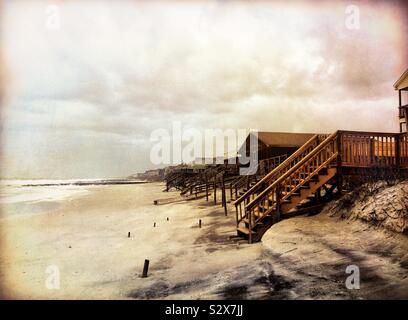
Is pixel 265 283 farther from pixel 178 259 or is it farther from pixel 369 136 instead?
pixel 369 136

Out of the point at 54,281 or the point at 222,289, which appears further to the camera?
the point at 54,281

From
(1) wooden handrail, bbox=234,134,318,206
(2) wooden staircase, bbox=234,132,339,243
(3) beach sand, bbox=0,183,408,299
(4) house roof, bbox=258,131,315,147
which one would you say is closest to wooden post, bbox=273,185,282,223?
(2) wooden staircase, bbox=234,132,339,243

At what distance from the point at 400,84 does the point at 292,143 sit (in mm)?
12704

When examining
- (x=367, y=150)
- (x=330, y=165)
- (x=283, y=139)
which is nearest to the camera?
(x=330, y=165)

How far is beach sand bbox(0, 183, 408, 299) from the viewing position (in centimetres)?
537

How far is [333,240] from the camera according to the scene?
730cm

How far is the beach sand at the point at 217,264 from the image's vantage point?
5.37 meters

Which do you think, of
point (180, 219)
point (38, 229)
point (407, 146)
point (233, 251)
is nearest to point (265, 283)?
point (233, 251)

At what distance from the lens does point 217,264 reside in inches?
298

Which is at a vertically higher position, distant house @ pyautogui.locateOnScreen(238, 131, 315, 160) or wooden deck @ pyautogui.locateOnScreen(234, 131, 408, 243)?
distant house @ pyautogui.locateOnScreen(238, 131, 315, 160)

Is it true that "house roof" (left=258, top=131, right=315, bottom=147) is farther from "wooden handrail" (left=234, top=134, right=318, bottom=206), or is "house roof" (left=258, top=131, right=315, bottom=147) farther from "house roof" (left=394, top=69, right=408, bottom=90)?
"wooden handrail" (left=234, top=134, right=318, bottom=206)

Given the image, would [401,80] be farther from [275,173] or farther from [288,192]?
[288,192]

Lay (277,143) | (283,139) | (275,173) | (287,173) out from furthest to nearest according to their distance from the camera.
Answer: (283,139)
(277,143)
(275,173)
(287,173)

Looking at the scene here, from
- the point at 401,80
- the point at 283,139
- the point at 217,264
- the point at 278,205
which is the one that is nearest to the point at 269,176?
the point at 278,205
